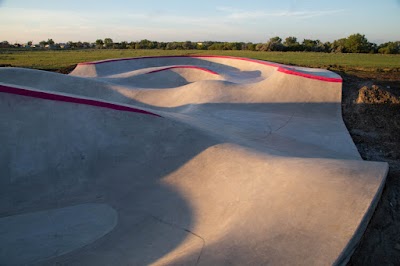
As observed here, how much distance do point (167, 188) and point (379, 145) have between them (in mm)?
7079

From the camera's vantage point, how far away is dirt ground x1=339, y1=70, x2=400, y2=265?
3842 mm

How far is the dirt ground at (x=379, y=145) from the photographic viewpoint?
384 cm

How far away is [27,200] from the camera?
579cm

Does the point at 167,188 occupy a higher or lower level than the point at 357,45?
lower

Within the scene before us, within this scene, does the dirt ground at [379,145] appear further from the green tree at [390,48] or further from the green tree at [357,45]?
the green tree at [357,45]

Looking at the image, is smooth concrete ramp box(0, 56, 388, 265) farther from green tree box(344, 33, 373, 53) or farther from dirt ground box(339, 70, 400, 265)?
green tree box(344, 33, 373, 53)

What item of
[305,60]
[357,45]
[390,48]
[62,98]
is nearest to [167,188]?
[62,98]

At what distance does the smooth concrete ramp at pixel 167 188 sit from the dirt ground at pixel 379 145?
26 cm

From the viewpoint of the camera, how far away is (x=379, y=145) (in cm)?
921

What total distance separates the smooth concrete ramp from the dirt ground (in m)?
0.26

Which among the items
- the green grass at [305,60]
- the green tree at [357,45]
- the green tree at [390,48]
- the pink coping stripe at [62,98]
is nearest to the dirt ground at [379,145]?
the pink coping stripe at [62,98]

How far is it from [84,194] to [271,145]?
17.0ft

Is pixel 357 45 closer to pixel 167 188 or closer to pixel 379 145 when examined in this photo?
pixel 379 145

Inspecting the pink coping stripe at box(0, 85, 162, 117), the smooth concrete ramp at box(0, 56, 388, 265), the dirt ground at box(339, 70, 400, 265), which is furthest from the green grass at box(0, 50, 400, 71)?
the pink coping stripe at box(0, 85, 162, 117)
